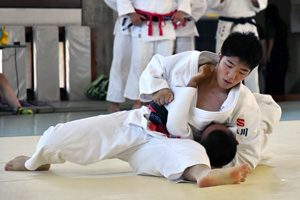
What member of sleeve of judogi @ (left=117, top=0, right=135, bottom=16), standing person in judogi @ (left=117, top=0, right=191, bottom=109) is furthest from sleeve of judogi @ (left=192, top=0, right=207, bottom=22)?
sleeve of judogi @ (left=117, top=0, right=135, bottom=16)

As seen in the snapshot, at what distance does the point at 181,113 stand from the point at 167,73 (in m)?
0.26

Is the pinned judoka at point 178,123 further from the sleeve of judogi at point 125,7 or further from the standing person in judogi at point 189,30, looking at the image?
the standing person in judogi at point 189,30

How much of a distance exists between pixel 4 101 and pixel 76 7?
1613mm

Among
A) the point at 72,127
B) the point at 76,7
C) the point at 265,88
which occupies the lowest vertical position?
the point at 265,88

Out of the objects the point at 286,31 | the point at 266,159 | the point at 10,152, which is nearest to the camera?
the point at 266,159

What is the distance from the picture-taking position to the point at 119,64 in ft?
17.6

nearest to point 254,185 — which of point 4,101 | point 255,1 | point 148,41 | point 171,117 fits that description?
point 171,117

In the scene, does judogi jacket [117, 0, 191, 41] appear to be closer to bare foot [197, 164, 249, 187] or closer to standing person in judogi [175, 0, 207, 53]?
standing person in judogi [175, 0, 207, 53]

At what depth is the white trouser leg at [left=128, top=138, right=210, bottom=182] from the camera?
2326mm

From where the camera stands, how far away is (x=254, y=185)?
7.59ft

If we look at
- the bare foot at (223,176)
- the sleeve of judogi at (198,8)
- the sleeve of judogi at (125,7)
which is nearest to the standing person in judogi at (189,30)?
the sleeve of judogi at (198,8)

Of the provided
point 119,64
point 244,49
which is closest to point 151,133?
point 244,49

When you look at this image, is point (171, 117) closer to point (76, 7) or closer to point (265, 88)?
point (76, 7)

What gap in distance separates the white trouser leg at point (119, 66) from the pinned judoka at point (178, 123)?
8.75 ft
